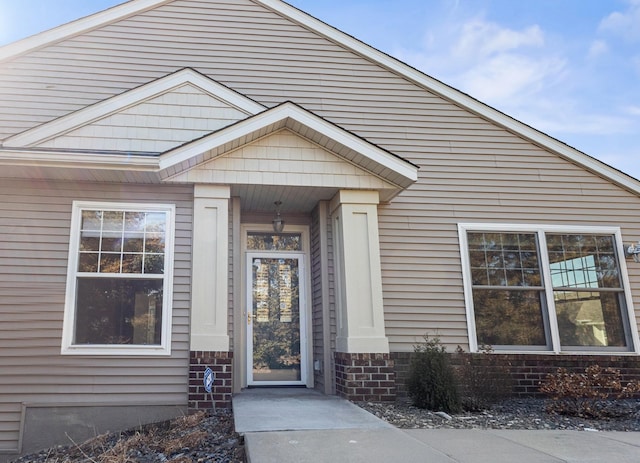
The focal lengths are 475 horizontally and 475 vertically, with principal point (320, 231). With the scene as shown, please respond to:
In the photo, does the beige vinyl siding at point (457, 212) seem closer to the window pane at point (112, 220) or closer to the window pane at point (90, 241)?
the window pane at point (112, 220)

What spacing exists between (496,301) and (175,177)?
4860 millimetres

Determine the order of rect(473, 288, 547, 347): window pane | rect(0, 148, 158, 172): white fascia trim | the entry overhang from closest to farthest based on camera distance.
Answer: rect(0, 148, 158, 172): white fascia trim → the entry overhang → rect(473, 288, 547, 347): window pane

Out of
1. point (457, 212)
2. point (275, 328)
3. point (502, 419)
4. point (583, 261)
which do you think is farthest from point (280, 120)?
point (583, 261)

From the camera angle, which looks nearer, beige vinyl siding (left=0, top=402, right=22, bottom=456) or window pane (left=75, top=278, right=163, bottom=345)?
beige vinyl siding (left=0, top=402, right=22, bottom=456)

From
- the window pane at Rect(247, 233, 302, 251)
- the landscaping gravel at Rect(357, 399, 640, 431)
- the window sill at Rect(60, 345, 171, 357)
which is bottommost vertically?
the landscaping gravel at Rect(357, 399, 640, 431)

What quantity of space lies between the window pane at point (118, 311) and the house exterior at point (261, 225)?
0.08 feet

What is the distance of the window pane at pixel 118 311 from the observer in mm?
5594

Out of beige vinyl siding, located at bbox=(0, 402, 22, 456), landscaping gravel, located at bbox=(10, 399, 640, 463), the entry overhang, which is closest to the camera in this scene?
landscaping gravel, located at bbox=(10, 399, 640, 463)

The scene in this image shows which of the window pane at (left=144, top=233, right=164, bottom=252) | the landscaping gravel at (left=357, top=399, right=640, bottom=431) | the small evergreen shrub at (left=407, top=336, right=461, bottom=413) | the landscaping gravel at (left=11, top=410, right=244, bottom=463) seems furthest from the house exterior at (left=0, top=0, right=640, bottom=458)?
the landscaping gravel at (left=357, top=399, right=640, bottom=431)

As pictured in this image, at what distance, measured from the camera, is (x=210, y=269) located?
5.73 m

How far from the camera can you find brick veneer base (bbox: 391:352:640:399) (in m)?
6.55

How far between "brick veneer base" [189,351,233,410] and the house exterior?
0.07ft

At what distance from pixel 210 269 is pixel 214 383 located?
132 cm

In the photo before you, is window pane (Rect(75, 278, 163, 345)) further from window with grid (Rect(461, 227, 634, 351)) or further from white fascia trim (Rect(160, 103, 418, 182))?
window with grid (Rect(461, 227, 634, 351))
